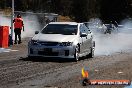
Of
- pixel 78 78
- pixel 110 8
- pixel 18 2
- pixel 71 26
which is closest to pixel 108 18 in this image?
pixel 110 8

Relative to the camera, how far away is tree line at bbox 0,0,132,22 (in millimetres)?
92000

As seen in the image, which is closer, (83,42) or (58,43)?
(58,43)

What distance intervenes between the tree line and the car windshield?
2771 inches

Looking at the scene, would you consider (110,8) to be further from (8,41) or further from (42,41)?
(42,41)

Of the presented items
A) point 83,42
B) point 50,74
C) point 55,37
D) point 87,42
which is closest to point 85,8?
point 87,42

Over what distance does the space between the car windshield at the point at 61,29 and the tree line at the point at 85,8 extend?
7040 cm

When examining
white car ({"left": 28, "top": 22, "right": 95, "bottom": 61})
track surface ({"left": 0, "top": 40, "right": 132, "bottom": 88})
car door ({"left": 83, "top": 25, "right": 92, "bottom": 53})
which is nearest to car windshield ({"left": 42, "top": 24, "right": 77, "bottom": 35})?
white car ({"left": 28, "top": 22, "right": 95, "bottom": 61})

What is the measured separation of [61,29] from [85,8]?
259 feet

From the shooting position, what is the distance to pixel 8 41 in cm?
2519

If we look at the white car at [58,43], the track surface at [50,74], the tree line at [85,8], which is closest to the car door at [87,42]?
the white car at [58,43]

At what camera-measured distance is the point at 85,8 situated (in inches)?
3789

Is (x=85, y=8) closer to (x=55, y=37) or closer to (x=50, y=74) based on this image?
(x=55, y=37)

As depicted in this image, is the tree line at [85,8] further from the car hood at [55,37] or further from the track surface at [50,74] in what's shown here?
the track surface at [50,74]

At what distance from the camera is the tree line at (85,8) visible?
92.0 m
